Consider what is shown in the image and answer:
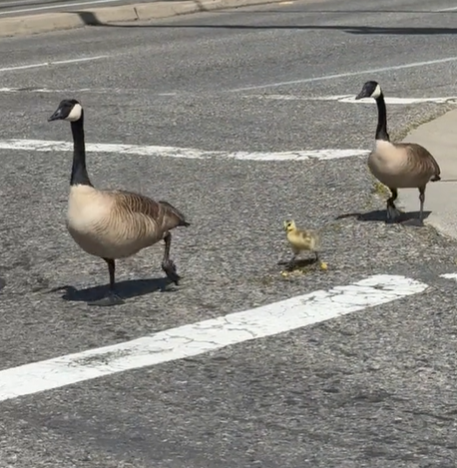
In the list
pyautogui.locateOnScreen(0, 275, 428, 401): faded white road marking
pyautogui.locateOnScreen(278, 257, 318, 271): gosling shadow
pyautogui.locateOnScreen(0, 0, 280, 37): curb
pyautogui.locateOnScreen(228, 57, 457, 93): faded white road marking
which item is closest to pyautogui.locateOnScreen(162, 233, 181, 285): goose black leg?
pyautogui.locateOnScreen(0, 275, 428, 401): faded white road marking

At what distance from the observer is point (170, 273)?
7402mm

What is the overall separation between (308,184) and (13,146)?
9.72 feet

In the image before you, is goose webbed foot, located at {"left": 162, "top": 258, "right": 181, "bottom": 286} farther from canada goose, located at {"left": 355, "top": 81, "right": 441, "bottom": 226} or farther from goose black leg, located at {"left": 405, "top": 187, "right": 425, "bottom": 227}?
goose black leg, located at {"left": 405, "top": 187, "right": 425, "bottom": 227}

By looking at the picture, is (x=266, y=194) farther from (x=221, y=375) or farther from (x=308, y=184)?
(x=221, y=375)

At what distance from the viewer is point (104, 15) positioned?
22.0 metres

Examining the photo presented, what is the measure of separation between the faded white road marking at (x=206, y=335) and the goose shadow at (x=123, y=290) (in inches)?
27.3

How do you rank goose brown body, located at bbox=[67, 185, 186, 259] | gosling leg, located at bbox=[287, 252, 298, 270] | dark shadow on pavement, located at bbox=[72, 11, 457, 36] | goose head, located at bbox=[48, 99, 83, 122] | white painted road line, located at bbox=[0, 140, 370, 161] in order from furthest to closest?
dark shadow on pavement, located at bbox=[72, 11, 457, 36] < white painted road line, located at bbox=[0, 140, 370, 161] < gosling leg, located at bbox=[287, 252, 298, 270] < goose head, located at bbox=[48, 99, 83, 122] < goose brown body, located at bbox=[67, 185, 186, 259]

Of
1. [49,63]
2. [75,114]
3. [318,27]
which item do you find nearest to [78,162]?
[75,114]

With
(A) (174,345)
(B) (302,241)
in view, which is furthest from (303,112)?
(A) (174,345)

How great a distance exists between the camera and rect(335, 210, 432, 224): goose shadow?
28.4ft

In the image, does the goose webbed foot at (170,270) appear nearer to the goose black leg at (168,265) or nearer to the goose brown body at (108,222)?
the goose black leg at (168,265)

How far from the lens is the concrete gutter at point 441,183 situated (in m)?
8.73

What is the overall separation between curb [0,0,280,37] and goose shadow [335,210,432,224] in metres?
12.6

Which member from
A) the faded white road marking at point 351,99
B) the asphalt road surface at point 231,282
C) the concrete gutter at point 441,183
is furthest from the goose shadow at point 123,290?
the faded white road marking at point 351,99
